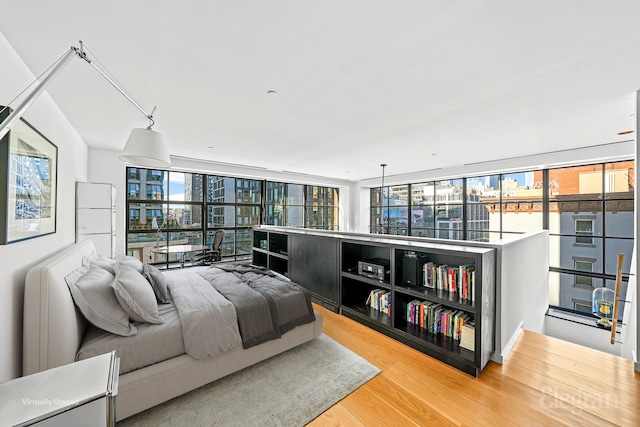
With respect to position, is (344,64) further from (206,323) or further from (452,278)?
(206,323)

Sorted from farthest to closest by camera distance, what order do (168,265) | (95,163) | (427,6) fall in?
1. (168,265)
2. (95,163)
3. (427,6)

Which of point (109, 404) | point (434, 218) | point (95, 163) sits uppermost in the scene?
point (95, 163)

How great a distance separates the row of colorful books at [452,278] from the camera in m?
2.35

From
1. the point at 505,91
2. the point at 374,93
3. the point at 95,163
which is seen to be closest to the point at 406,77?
the point at 374,93

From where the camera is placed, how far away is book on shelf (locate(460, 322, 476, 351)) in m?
2.22

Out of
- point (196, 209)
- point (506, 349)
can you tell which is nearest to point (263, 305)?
point (506, 349)

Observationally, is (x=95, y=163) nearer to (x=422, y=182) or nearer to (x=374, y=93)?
(x=374, y=93)

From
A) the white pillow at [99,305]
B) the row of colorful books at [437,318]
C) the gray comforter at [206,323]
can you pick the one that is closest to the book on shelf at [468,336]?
the row of colorful books at [437,318]

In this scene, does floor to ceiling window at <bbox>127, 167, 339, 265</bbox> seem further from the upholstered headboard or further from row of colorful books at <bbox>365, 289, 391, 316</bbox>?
row of colorful books at <bbox>365, 289, 391, 316</bbox>

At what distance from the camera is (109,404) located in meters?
1.09

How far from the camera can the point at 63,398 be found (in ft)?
3.44

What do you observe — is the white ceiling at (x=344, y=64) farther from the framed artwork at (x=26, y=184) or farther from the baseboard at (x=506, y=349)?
the baseboard at (x=506, y=349)

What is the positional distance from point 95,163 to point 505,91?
6.01 metres

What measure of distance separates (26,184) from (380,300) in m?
3.34
